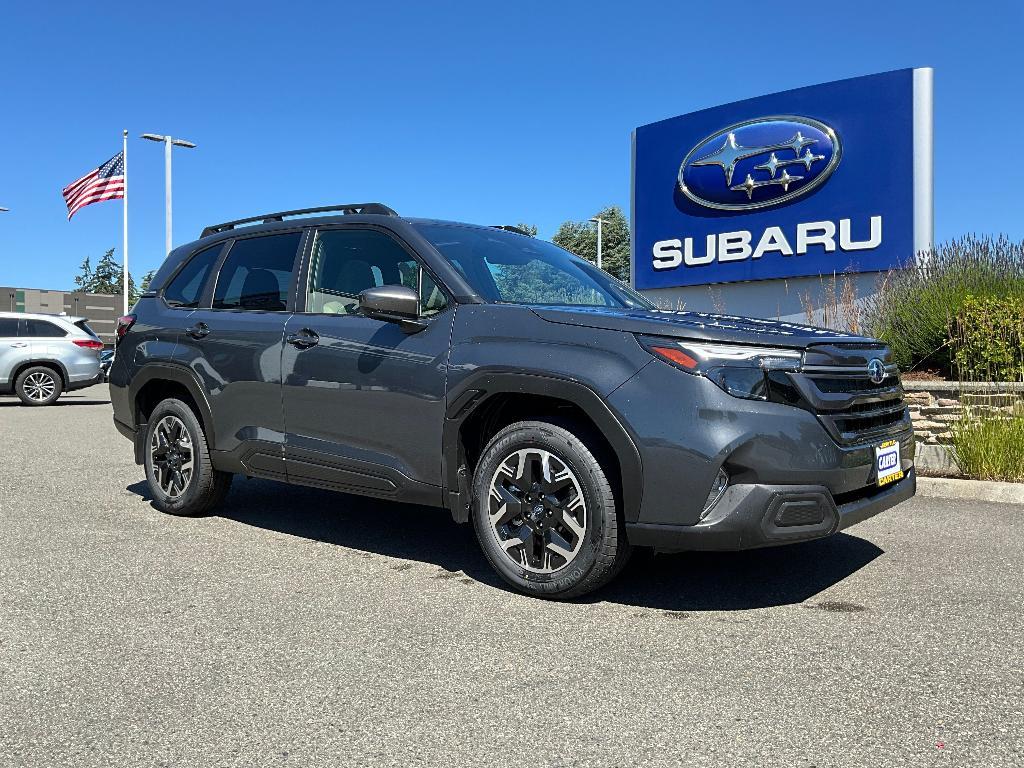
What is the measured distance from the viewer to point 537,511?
13.4 feet

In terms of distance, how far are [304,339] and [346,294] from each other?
0.34m

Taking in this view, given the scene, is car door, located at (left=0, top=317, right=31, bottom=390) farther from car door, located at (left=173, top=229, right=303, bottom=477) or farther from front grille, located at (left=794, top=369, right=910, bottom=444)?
front grille, located at (left=794, top=369, right=910, bottom=444)

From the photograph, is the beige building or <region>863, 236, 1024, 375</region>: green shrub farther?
the beige building

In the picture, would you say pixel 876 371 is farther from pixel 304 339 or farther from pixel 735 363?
pixel 304 339

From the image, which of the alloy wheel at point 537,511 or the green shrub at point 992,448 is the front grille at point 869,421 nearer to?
the alloy wheel at point 537,511

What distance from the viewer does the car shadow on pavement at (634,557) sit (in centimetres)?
421

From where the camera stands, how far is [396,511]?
631 cm

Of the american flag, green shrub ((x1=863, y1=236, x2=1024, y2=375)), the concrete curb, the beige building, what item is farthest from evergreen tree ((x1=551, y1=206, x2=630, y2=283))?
the concrete curb

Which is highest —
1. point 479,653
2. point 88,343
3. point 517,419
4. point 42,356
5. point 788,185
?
point 788,185

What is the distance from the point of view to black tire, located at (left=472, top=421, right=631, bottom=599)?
152 inches

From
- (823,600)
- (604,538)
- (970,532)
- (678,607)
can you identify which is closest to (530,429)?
(604,538)

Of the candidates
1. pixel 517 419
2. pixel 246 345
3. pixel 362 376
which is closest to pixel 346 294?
pixel 362 376

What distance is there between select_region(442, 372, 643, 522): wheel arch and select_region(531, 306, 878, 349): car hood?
0.30 metres

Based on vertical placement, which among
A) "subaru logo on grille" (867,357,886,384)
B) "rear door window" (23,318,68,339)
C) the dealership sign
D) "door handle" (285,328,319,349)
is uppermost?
the dealership sign
